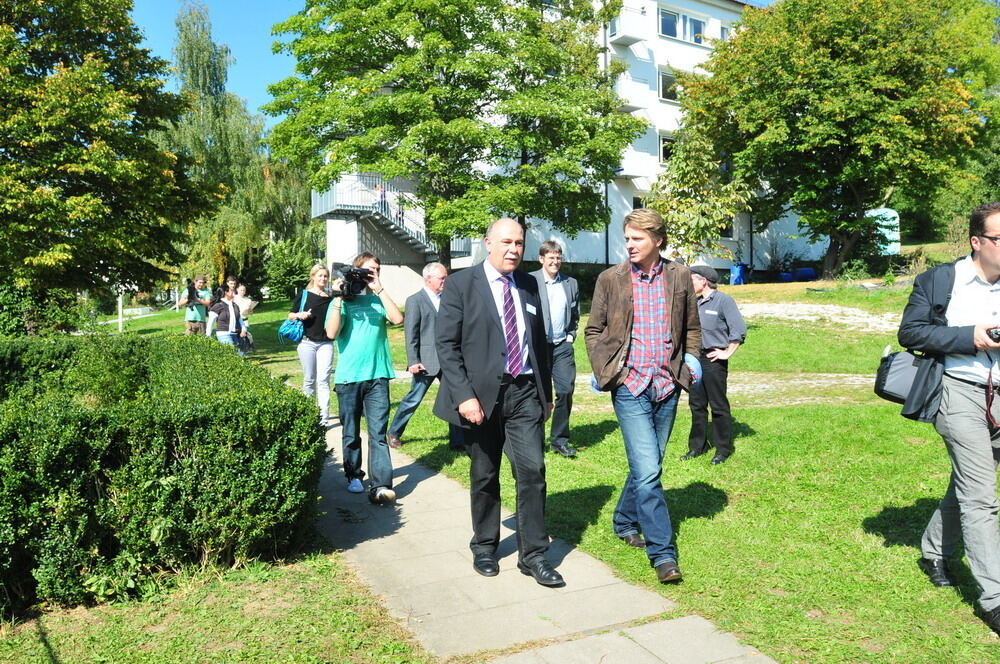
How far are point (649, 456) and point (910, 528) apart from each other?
206 cm

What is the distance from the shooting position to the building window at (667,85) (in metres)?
36.3

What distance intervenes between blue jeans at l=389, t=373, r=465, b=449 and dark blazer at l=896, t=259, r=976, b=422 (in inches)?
183

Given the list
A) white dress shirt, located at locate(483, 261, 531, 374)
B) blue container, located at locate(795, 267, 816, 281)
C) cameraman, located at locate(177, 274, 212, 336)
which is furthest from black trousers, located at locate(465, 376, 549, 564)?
blue container, located at locate(795, 267, 816, 281)

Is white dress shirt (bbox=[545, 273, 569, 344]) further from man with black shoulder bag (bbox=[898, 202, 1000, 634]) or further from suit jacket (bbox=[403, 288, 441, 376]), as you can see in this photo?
man with black shoulder bag (bbox=[898, 202, 1000, 634])

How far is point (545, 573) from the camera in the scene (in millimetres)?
4418

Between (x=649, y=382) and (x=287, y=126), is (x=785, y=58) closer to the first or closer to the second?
(x=287, y=126)

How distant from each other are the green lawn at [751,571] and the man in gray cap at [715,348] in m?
0.32

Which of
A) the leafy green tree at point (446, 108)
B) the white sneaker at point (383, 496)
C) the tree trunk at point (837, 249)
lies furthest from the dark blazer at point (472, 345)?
the tree trunk at point (837, 249)

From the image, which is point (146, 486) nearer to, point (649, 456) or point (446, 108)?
point (649, 456)

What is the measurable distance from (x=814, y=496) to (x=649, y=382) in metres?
2.38

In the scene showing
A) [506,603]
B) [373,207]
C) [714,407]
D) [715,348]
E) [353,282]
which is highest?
[373,207]

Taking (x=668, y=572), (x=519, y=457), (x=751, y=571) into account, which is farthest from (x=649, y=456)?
(x=751, y=571)

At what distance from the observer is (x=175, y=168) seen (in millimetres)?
22391

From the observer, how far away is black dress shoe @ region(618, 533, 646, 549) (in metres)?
5.03
